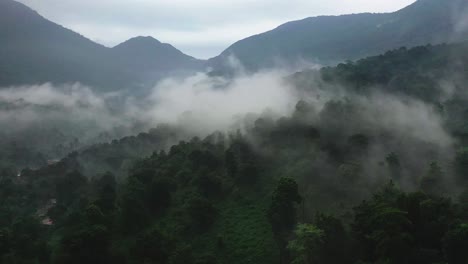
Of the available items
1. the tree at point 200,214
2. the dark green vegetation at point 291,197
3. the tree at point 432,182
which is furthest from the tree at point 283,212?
the tree at point 432,182

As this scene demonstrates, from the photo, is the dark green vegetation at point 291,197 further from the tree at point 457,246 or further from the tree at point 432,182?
the tree at point 432,182

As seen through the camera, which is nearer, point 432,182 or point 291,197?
point 291,197

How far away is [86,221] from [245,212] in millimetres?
26235

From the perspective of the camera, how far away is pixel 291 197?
58.2 metres

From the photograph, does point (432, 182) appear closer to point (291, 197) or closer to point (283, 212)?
point (291, 197)

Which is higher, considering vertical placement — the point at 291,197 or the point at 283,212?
the point at 291,197

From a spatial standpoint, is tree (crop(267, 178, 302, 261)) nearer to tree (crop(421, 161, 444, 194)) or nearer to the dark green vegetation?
the dark green vegetation

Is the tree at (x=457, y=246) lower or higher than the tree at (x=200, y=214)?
higher

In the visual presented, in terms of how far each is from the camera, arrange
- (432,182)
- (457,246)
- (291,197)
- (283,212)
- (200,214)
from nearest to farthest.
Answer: (457,246), (283,212), (291,197), (432,182), (200,214)

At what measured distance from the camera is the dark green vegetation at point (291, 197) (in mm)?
46969

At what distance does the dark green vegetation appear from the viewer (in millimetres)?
46969

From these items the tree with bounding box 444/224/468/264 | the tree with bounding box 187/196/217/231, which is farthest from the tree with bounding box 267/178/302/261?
the tree with bounding box 444/224/468/264

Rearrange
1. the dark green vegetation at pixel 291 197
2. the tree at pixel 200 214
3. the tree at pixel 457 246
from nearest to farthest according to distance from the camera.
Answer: the tree at pixel 457 246
the dark green vegetation at pixel 291 197
the tree at pixel 200 214

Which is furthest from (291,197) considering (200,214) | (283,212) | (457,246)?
(457,246)
